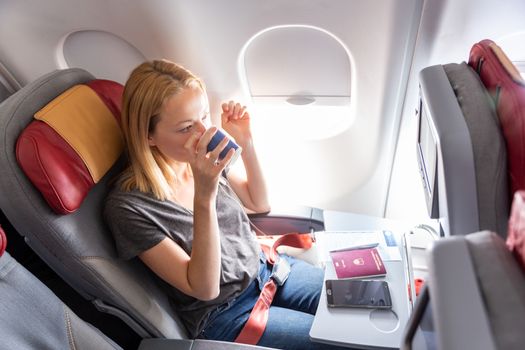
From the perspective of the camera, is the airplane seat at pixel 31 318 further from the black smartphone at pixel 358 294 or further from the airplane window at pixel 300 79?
the airplane window at pixel 300 79

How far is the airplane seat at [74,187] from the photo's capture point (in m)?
0.97

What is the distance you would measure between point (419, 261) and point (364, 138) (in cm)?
62

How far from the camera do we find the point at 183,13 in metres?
1.42

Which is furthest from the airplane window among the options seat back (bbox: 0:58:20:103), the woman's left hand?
seat back (bbox: 0:58:20:103)

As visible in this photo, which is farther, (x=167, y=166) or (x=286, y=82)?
(x=286, y=82)

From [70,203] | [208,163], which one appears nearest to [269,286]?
[208,163]

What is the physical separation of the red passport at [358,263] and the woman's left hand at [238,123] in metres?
0.58

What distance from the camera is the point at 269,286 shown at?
1422 mm

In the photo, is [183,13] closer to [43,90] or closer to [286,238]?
[43,90]

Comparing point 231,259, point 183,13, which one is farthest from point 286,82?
point 231,259

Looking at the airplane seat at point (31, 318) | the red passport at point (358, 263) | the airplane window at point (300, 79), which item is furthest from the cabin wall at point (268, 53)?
the airplane seat at point (31, 318)

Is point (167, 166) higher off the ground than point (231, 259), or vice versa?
point (167, 166)

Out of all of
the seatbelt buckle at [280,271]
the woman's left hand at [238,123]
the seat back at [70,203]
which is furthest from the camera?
the woman's left hand at [238,123]

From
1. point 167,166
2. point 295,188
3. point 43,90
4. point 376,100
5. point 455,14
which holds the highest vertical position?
point 455,14
